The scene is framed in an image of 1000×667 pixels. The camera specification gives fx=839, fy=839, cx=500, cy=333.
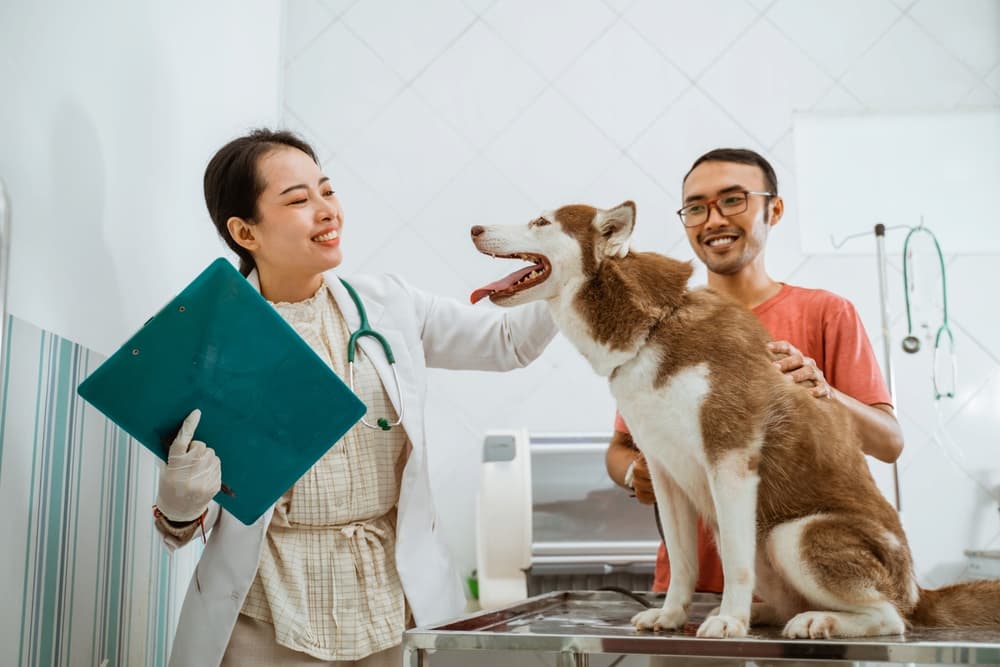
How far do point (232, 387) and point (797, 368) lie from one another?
675 millimetres

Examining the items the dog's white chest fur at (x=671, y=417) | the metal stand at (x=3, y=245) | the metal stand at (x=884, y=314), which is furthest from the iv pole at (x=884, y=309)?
the metal stand at (x=3, y=245)

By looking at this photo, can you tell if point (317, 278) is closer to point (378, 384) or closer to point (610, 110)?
point (378, 384)

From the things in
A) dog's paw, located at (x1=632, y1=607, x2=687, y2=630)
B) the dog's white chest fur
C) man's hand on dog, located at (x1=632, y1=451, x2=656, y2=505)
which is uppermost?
the dog's white chest fur

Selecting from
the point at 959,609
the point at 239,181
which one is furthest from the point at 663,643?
the point at 239,181

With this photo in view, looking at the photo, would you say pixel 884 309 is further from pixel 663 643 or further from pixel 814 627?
pixel 663 643

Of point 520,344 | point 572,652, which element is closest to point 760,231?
point 520,344

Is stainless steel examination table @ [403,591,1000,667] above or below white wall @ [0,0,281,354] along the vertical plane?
below

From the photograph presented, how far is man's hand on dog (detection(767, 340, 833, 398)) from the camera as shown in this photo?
3.22ft

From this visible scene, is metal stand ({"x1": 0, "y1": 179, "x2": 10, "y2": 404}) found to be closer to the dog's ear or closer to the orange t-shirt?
the dog's ear

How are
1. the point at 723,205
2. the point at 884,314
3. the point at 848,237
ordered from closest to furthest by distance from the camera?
1. the point at 723,205
2. the point at 884,314
3. the point at 848,237

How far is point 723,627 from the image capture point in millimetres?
809

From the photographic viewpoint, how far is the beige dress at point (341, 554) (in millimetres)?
1148

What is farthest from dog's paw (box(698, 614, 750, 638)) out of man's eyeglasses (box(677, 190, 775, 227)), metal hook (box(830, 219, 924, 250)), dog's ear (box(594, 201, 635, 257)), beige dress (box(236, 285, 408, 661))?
metal hook (box(830, 219, 924, 250))

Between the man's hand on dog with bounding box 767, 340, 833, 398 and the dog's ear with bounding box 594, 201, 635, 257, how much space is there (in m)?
0.21
